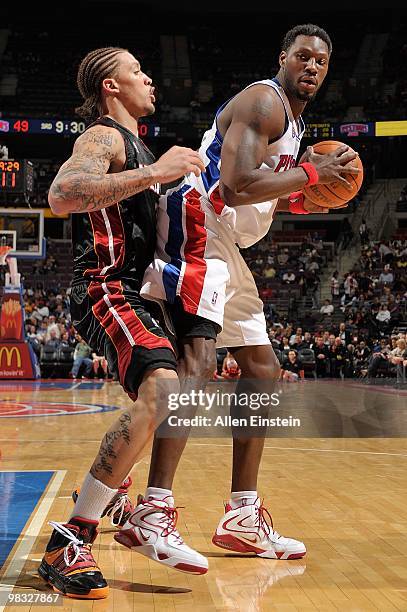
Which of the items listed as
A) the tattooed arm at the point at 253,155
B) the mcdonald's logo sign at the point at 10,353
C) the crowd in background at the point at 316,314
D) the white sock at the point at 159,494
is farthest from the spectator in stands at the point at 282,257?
the white sock at the point at 159,494

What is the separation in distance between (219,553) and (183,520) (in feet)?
1.80

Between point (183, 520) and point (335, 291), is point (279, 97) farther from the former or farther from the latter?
point (335, 291)

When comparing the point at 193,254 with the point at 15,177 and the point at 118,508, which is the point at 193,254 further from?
the point at 15,177

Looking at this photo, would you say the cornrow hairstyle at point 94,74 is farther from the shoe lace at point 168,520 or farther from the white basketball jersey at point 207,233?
the shoe lace at point 168,520

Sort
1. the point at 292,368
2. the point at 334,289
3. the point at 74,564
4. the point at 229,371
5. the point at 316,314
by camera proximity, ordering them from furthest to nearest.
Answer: the point at 334,289 < the point at 316,314 < the point at 292,368 < the point at 229,371 < the point at 74,564

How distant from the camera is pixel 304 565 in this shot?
9.93ft

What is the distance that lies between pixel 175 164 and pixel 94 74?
610mm

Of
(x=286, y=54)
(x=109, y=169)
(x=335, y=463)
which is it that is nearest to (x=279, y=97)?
(x=286, y=54)

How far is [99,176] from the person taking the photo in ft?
8.89

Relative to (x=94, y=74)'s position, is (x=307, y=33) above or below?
above

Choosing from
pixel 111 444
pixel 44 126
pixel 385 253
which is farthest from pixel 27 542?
pixel 44 126

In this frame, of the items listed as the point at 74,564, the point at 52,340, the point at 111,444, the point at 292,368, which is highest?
the point at 111,444

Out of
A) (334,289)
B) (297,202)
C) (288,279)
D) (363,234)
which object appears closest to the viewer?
(297,202)

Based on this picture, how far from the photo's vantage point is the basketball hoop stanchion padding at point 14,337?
15.9 metres
